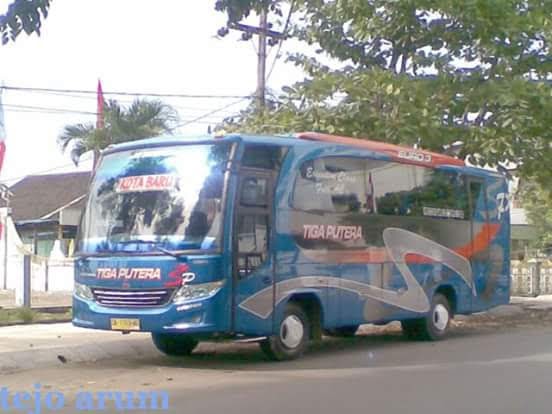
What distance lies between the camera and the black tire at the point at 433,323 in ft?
57.2

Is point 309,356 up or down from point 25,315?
down

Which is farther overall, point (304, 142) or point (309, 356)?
point (309, 356)

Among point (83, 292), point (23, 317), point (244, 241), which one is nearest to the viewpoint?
point (244, 241)

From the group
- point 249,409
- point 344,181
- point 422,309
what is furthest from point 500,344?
point 249,409

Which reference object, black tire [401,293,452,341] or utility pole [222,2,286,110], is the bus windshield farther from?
utility pole [222,2,286,110]

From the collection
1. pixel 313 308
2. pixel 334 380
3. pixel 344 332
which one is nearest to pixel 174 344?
pixel 313 308

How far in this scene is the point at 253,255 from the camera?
528 inches

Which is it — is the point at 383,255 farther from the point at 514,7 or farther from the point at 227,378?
the point at 514,7

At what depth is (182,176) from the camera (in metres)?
13.4

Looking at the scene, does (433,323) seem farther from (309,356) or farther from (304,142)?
(304,142)

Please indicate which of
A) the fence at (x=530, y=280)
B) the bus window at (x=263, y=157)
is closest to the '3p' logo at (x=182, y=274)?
the bus window at (x=263, y=157)

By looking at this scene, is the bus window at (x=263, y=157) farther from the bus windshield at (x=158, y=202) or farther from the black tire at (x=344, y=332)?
the black tire at (x=344, y=332)

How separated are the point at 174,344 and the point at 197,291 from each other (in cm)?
230

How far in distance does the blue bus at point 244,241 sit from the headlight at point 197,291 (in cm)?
1
